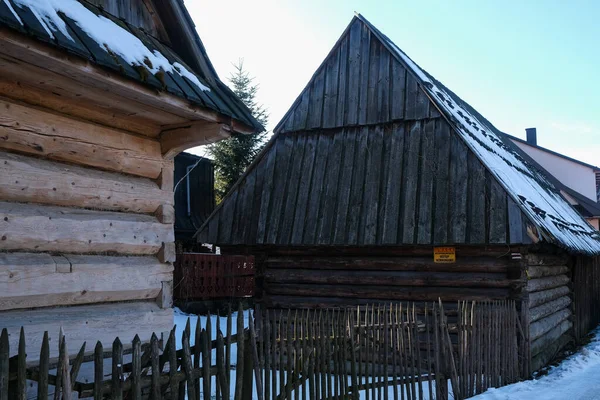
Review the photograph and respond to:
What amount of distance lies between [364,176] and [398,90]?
6.35ft

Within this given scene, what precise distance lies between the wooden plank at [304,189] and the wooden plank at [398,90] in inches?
70.8

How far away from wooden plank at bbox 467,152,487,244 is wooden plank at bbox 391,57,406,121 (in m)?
1.86

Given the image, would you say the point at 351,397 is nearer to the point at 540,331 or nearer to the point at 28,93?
the point at 28,93

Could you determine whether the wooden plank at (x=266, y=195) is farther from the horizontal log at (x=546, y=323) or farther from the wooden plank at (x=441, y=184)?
the horizontal log at (x=546, y=323)

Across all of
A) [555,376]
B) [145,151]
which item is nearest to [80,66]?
[145,151]

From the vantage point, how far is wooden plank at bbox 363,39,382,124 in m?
12.0

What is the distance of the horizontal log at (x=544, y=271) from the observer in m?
10.6

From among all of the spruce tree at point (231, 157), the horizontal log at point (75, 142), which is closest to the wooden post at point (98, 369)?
the horizontal log at point (75, 142)

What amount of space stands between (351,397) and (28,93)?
4759 millimetres

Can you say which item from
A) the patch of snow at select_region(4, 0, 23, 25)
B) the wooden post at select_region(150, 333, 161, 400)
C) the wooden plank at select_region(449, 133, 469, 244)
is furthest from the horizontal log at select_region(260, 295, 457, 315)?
the patch of snow at select_region(4, 0, 23, 25)

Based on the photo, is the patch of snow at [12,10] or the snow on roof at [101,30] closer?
the patch of snow at [12,10]

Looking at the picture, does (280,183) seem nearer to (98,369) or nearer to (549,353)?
(549,353)

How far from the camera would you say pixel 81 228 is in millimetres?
4645

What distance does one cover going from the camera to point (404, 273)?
Result: 10898 millimetres
